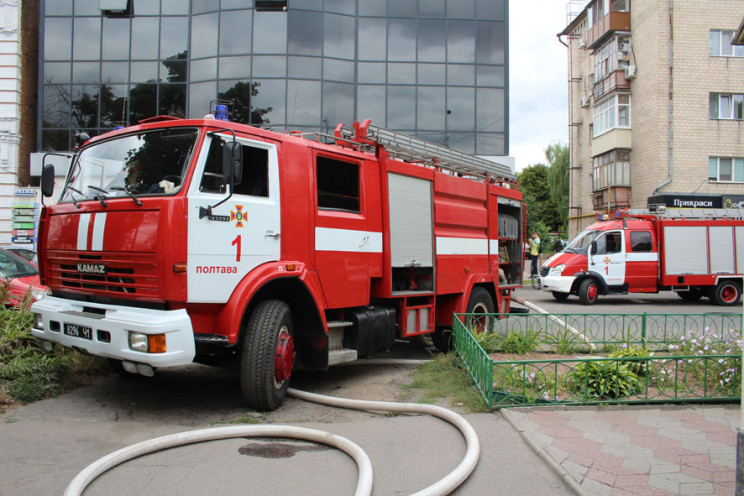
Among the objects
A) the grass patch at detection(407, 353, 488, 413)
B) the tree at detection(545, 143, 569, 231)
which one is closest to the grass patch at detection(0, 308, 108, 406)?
the grass patch at detection(407, 353, 488, 413)

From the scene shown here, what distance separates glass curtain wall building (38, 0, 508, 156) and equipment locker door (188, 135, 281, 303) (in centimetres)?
1522

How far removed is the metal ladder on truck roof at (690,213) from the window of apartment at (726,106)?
12.0m

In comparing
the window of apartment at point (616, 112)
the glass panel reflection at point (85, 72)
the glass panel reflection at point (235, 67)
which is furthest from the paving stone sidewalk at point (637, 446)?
the window of apartment at point (616, 112)

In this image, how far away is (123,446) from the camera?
418 centimetres

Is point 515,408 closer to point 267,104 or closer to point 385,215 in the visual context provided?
point 385,215

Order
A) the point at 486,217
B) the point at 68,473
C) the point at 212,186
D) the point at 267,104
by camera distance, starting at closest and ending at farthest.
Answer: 1. the point at 68,473
2. the point at 212,186
3. the point at 486,217
4. the point at 267,104

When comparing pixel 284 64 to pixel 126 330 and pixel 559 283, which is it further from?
pixel 126 330

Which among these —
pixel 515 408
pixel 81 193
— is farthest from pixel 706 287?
pixel 81 193

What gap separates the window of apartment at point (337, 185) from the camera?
5.87 meters

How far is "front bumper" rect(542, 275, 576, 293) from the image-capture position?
15.3 metres

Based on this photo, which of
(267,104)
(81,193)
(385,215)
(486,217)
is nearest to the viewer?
(81,193)

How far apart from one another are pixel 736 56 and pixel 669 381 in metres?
27.2

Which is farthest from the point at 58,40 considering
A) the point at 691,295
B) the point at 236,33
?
the point at 691,295

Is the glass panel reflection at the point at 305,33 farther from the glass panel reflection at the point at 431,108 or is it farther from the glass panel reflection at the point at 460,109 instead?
the glass panel reflection at the point at 460,109
